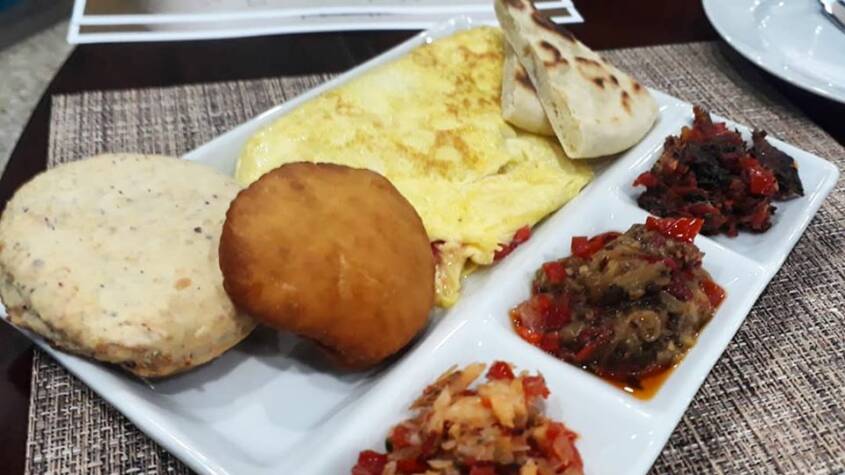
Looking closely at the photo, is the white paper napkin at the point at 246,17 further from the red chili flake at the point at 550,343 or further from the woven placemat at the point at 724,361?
the red chili flake at the point at 550,343

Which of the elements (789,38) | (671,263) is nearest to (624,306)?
(671,263)

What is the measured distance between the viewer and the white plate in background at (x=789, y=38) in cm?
284

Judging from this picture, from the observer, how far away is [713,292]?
1903 millimetres

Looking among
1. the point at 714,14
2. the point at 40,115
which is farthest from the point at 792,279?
the point at 40,115

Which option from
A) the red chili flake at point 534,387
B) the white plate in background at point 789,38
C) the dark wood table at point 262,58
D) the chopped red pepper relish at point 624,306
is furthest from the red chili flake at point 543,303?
the white plate in background at point 789,38

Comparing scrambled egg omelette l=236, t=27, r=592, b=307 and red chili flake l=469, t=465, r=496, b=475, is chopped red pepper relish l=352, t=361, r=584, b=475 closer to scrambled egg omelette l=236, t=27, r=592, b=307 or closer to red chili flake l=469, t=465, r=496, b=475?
red chili flake l=469, t=465, r=496, b=475

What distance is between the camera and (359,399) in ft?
5.30

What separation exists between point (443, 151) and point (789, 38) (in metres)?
1.84

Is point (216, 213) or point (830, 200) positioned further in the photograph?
point (830, 200)

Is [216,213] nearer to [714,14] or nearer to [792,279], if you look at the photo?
[792,279]

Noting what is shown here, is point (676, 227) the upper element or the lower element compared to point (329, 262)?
lower

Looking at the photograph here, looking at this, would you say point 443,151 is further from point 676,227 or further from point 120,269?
point 120,269

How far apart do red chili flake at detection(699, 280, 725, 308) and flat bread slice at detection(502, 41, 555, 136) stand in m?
0.69

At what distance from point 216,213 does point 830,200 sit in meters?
1.89
